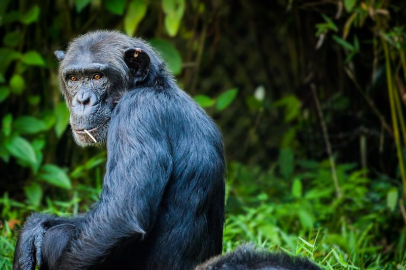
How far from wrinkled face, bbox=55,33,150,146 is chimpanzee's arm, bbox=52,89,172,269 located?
0.44 meters

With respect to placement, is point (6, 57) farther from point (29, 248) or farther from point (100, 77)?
point (29, 248)

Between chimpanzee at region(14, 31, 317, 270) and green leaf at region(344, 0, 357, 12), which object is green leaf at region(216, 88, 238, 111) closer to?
green leaf at region(344, 0, 357, 12)

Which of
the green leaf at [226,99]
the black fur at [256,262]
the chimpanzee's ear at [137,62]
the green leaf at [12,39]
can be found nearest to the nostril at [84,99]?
the chimpanzee's ear at [137,62]

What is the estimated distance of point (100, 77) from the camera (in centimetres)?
514

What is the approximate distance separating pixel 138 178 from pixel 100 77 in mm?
Answer: 1028

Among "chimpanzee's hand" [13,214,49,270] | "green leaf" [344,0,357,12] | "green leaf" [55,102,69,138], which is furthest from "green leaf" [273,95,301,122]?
"chimpanzee's hand" [13,214,49,270]

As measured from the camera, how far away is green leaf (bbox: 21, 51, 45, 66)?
A: 7643mm

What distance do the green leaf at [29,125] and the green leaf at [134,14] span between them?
4.63 feet

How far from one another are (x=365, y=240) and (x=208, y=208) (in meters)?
3.39

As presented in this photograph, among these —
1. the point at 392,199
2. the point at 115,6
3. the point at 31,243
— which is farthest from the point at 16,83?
the point at 392,199

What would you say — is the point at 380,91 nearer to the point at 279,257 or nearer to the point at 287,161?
the point at 287,161

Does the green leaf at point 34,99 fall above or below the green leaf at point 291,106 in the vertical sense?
above

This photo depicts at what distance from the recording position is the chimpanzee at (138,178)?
4.46 m

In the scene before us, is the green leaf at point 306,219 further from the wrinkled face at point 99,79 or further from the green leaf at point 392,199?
the wrinkled face at point 99,79
